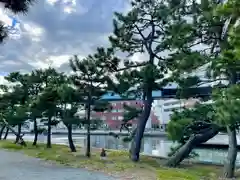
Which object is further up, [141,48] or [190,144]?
[141,48]

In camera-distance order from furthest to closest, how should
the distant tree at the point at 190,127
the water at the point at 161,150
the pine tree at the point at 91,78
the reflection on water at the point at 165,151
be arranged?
the water at the point at 161,150, the reflection on water at the point at 165,151, the pine tree at the point at 91,78, the distant tree at the point at 190,127

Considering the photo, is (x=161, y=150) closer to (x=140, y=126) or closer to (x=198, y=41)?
(x=140, y=126)

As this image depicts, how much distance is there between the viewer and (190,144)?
1111 cm

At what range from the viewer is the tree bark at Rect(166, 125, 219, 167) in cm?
1052

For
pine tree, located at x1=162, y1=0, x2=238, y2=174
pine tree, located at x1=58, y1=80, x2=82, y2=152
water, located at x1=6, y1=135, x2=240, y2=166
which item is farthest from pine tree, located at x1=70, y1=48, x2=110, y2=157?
water, located at x1=6, y1=135, x2=240, y2=166

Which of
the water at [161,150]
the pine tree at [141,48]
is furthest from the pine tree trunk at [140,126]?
the water at [161,150]

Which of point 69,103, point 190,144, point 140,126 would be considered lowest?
point 190,144

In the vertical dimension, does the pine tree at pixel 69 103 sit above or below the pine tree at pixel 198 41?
below

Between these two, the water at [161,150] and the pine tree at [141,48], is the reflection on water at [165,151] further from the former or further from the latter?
the pine tree at [141,48]

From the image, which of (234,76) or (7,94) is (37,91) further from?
(234,76)

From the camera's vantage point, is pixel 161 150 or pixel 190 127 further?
pixel 161 150

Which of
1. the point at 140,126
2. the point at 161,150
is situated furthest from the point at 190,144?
the point at 161,150

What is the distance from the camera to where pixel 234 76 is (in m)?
8.34

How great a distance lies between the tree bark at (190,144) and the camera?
34.5 ft
